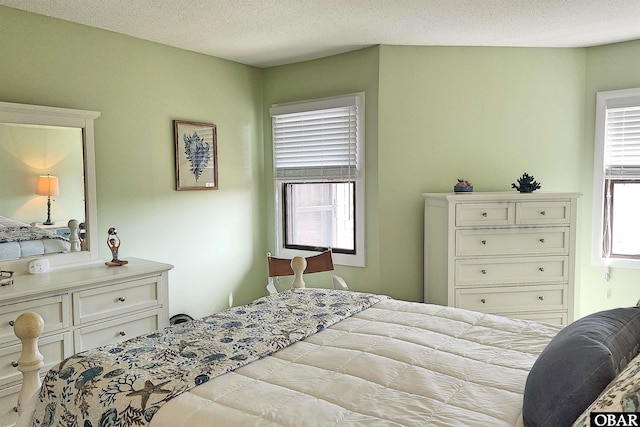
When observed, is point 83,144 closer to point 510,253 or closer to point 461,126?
point 461,126

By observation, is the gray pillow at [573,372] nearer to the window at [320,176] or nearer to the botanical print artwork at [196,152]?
the window at [320,176]

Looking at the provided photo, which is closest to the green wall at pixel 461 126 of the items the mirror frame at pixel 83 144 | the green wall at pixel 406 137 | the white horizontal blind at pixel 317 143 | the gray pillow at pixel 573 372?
the green wall at pixel 406 137

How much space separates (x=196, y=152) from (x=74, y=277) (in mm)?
1532

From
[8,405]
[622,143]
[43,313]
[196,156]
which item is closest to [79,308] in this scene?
[43,313]

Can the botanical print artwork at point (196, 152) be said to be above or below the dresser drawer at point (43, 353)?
above

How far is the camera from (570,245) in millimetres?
3514

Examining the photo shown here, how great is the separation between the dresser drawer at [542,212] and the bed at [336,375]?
149 cm

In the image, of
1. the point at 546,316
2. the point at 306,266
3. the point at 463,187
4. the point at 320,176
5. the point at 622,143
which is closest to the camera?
the point at 306,266

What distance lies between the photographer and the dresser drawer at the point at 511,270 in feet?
11.4

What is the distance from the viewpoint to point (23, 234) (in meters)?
2.96

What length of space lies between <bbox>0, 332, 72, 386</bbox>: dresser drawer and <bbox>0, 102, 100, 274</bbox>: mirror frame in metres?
0.61

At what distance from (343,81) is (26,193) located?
8.37 ft

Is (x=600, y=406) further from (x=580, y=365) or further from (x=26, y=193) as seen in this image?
(x=26, y=193)

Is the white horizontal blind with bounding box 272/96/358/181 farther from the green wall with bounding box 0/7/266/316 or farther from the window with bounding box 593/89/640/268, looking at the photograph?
the window with bounding box 593/89/640/268
